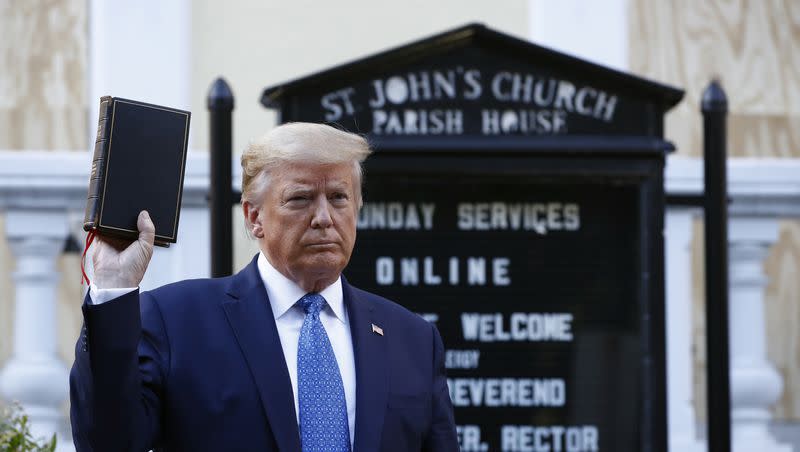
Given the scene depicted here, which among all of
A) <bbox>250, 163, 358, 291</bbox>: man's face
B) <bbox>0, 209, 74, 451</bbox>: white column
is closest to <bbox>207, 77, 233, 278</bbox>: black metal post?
<bbox>0, 209, 74, 451</bbox>: white column

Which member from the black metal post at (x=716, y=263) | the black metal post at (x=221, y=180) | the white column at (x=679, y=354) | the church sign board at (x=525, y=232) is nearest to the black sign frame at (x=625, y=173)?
the church sign board at (x=525, y=232)

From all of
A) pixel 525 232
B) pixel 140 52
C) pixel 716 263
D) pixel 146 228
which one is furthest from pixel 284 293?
pixel 140 52

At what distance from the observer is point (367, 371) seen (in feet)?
7.88

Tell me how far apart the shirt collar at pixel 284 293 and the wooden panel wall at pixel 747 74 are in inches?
138

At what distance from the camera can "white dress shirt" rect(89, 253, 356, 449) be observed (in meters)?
2.40

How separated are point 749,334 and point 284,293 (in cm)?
256

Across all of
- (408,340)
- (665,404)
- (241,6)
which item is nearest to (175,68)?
(241,6)

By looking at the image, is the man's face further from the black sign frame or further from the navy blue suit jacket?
the black sign frame

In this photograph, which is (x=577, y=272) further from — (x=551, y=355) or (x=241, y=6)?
(x=241, y=6)

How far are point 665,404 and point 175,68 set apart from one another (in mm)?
2232

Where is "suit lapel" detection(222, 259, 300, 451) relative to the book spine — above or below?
below

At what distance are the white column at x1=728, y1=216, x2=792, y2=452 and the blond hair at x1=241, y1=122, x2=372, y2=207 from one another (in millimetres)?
2436

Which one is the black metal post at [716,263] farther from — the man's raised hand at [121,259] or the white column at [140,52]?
the man's raised hand at [121,259]

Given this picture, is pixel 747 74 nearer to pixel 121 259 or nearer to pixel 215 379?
pixel 215 379
